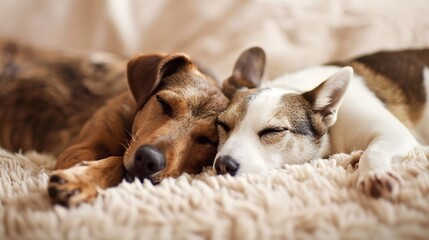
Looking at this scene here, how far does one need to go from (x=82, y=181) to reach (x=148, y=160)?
17cm

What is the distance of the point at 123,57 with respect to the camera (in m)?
2.33

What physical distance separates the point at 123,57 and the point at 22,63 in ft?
1.53

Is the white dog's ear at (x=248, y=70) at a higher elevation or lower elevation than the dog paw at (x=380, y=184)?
higher

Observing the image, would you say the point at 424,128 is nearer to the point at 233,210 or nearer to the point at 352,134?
the point at 352,134

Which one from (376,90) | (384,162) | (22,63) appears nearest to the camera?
(384,162)

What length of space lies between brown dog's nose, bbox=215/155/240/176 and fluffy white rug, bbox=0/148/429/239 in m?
0.09

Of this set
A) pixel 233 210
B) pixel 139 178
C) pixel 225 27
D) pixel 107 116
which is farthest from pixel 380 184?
pixel 225 27

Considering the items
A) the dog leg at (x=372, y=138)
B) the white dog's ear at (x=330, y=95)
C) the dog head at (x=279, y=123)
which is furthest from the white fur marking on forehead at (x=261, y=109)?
the dog leg at (x=372, y=138)

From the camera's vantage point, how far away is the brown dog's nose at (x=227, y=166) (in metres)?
1.25

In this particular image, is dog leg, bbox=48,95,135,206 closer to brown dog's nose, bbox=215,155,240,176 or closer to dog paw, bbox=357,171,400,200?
brown dog's nose, bbox=215,155,240,176

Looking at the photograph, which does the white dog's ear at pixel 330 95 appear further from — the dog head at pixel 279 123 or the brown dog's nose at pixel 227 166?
the brown dog's nose at pixel 227 166

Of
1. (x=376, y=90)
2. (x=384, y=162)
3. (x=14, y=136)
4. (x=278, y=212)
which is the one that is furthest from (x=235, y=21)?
(x=278, y=212)

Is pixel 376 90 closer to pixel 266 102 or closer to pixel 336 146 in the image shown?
pixel 336 146

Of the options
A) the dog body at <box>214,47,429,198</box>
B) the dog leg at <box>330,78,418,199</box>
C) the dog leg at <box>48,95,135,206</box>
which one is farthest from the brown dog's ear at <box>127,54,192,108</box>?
the dog leg at <box>330,78,418,199</box>
